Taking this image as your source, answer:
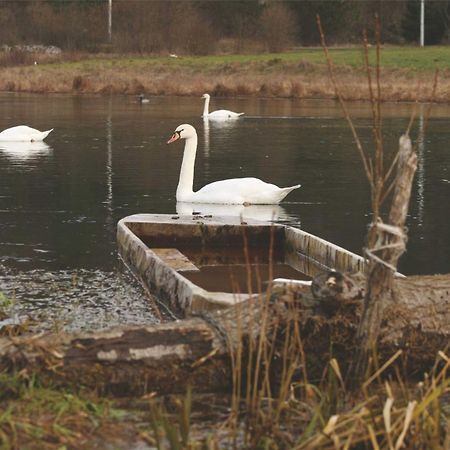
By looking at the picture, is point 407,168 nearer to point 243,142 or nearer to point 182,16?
point 243,142

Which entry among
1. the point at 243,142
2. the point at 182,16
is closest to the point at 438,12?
the point at 182,16

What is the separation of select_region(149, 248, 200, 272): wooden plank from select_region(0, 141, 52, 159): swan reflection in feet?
40.0

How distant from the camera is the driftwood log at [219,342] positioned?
653 centimetres

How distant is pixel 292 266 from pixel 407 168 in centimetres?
498

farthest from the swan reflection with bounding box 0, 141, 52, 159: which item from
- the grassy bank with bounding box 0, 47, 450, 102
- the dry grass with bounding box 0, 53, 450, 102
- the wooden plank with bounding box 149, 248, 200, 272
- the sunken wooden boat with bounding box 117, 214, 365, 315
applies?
the grassy bank with bounding box 0, 47, 450, 102

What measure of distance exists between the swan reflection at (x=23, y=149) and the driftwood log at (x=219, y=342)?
1675 centimetres

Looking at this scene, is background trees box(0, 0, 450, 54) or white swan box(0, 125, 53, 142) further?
background trees box(0, 0, 450, 54)

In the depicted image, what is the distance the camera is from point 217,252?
11867mm

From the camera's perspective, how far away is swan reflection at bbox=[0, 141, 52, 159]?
938 inches

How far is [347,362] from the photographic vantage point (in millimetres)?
7059

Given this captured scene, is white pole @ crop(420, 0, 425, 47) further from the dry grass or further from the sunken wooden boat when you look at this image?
the sunken wooden boat

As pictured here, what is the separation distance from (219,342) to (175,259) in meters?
4.34

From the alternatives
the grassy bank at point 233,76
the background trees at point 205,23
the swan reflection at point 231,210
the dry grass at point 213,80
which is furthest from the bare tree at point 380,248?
the background trees at point 205,23

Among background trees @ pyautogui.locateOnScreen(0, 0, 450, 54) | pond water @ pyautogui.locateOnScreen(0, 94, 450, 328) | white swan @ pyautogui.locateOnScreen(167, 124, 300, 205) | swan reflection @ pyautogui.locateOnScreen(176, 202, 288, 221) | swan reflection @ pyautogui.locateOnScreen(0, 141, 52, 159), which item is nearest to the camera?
pond water @ pyautogui.locateOnScreen(0, 94, 450, 328)
